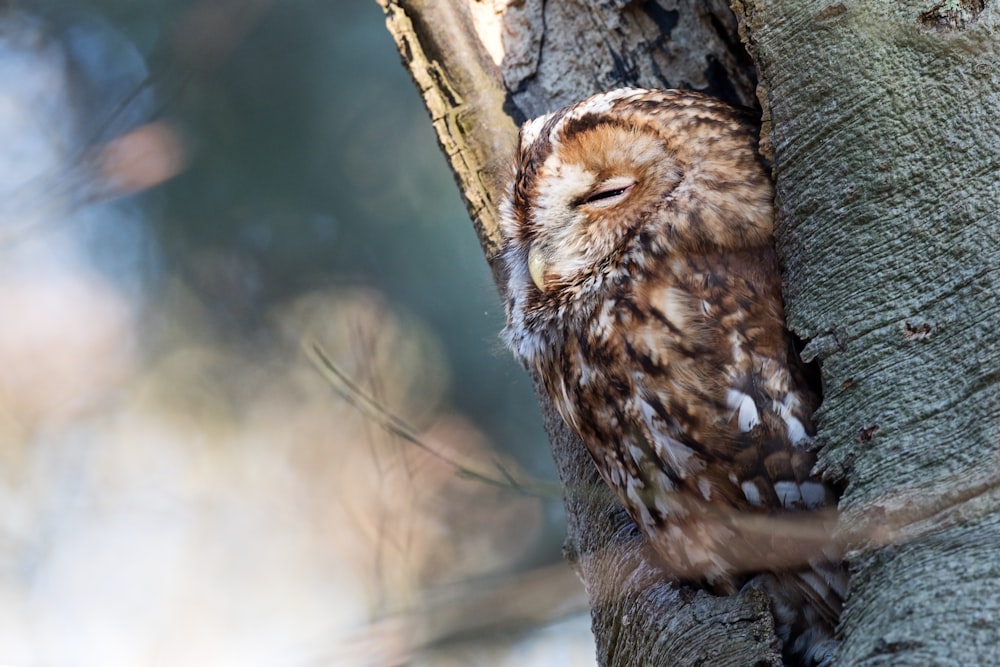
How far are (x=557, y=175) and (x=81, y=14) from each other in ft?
11.5

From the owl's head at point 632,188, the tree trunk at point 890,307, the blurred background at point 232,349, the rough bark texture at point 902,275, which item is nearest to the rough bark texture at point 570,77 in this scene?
the tree trunk at point 890,307

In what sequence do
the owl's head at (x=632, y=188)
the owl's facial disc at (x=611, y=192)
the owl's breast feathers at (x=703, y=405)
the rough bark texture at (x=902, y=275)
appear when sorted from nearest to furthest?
1. the rough bark texture at (x=902, y=275)
2. the owl's breast feathers at (x=703, y=405)
3. the owl's head at (x=632, y=188)
4. the owl's facial disc at (x=611, y=192)

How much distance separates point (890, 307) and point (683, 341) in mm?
364

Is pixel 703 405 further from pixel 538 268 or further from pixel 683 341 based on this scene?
pixel 538 268

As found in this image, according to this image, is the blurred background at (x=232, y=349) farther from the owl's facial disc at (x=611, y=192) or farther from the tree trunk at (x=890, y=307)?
the tree trunk at (x=890, y=307)

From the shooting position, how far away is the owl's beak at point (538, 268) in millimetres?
1729

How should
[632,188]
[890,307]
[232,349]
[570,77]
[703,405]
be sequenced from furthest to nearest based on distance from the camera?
[232,349] → [570,77] → [632,188] → [703,405] → [890,307]

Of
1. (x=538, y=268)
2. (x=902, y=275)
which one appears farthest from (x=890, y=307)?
(x=538, y=268)

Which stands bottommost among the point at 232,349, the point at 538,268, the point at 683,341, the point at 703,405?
the point at 703,405

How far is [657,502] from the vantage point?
5.23 feet

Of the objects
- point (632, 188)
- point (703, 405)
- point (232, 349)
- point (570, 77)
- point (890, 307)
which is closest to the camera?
point (890, 307)

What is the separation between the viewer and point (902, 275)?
1.17 metres

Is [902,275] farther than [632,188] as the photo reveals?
No

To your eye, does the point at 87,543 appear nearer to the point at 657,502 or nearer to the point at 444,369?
the point at 444,369
